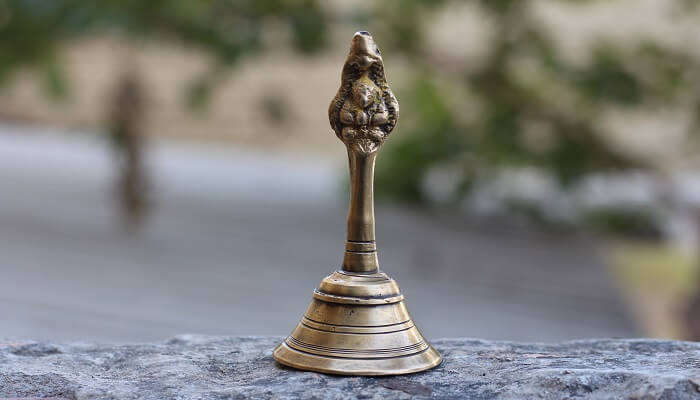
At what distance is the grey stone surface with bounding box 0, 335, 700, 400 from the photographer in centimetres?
132

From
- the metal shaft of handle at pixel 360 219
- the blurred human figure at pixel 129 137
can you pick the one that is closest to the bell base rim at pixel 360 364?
the metal shaft of handle at pixel 360 219

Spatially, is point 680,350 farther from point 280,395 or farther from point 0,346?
point 0,346

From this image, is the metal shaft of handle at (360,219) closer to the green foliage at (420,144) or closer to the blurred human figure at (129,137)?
the blurred human figure at (129,137)

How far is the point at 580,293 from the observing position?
5.57 metres

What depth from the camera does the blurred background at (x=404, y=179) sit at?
5.03 meters

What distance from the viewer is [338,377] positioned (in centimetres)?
141

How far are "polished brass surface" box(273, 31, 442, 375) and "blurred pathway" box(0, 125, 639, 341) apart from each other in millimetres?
3169

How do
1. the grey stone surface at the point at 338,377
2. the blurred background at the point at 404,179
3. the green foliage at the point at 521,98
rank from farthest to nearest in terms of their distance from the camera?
the green foliage at the point at 521,98
the blurred background at the point at 404,179
the grey stone surface at the point at 338,377

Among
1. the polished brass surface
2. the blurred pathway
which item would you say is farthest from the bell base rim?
the blurred pathway

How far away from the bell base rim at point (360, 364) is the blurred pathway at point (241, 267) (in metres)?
3.16

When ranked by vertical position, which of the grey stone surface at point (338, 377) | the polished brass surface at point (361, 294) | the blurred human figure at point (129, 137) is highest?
the blurred human figure at point (129, 137)

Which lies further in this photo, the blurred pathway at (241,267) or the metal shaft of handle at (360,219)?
the blurred pathway at (241,267)

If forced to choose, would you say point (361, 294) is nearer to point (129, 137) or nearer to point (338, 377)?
point (338, 377)

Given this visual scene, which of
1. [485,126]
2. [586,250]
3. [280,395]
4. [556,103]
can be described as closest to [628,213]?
[586,250]
